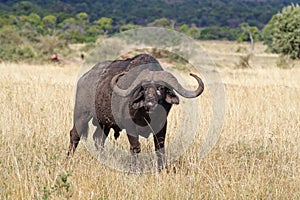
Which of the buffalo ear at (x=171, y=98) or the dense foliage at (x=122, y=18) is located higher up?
the dense foliage at (x=122, y=18)

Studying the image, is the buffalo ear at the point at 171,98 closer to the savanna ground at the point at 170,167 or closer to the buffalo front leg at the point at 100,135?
the savanna ground at the point at 170,167

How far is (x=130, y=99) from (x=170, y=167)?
0.88 metres

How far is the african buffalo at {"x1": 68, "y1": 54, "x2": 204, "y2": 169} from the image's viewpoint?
215 inches

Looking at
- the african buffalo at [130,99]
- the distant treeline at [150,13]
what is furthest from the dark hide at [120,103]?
the distant treeline at [150,13]

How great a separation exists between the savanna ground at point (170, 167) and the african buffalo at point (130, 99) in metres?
0.37

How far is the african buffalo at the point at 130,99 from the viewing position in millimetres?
5465

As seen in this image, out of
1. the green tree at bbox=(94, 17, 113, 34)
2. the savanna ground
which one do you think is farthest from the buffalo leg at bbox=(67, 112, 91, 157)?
the green tree at bbox=(94, 17, 113, 34)

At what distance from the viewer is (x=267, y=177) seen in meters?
5.29

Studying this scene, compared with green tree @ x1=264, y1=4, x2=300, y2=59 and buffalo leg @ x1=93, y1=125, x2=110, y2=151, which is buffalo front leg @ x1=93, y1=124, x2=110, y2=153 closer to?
buffalo leg @ x1=93, y1=125, x2=110, y2=151

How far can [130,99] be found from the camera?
18.6ft

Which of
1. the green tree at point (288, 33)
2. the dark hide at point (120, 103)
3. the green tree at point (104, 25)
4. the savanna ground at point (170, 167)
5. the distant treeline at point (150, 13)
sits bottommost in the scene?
the savanna ground at point (170, 167)

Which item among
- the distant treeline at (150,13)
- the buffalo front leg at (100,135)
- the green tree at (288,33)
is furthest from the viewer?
the distant treeline at (150,13)

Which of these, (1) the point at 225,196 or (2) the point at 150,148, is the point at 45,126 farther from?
(1) the point at 225,196

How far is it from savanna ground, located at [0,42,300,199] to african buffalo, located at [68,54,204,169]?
368 mm
